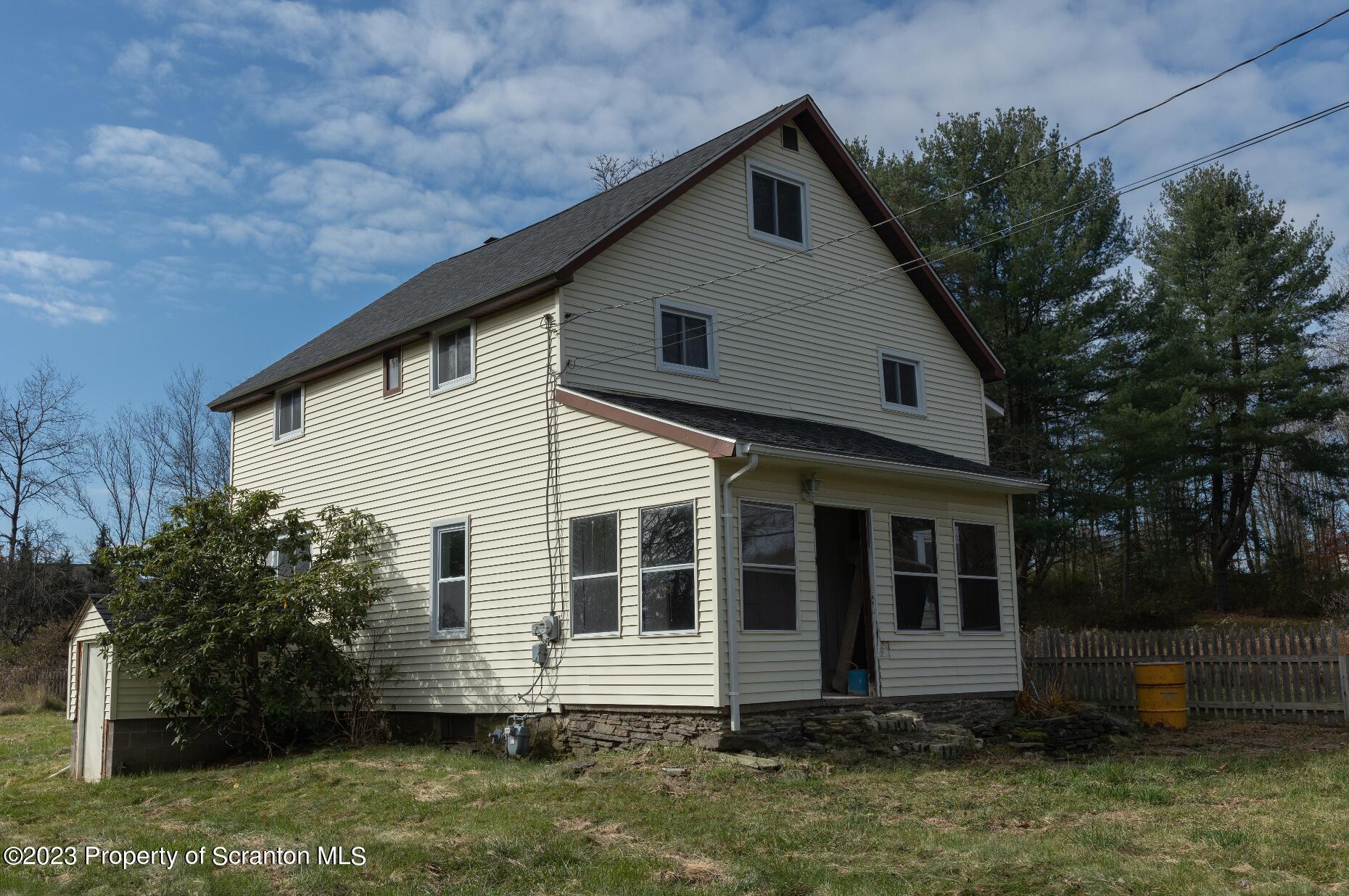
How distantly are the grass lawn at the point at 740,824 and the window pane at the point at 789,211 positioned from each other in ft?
27.4

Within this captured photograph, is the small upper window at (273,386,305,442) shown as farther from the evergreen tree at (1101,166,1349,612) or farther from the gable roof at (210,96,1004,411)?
the evergreen tree at (1101,166,1349,612)

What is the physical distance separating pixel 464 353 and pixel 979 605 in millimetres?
8007

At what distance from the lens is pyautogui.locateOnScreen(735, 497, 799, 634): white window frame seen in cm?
1277

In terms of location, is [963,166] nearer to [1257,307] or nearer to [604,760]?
[1257,307]

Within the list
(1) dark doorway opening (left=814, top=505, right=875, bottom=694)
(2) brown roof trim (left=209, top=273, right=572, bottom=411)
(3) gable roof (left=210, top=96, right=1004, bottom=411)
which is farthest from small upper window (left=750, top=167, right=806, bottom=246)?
(1) dark doorway opening (left=814, top=505, right=875, bottom=694)

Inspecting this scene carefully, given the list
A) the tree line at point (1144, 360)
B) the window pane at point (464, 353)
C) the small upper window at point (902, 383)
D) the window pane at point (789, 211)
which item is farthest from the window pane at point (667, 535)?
the tree line at point (1144, 360)

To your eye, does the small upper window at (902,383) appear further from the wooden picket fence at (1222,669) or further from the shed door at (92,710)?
the shed door at (92,710)

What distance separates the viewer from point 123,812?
11.8 meters

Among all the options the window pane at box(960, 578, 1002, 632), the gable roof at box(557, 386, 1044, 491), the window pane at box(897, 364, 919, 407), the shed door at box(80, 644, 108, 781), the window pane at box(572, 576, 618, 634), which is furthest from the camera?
the window pane at box(897, 364, 919, 407)

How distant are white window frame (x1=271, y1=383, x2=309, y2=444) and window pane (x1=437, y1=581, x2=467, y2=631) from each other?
16.8 ft

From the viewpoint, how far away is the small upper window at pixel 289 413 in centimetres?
1988

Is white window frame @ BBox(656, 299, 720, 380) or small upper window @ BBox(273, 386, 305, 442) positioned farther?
small upper window @ BBox(273, 386, 305, 442)

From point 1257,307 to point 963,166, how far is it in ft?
31.5

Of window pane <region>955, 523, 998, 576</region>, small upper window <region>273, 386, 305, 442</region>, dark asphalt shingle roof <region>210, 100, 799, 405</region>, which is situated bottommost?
window pane <region>955, 523, 998, 576</region>
